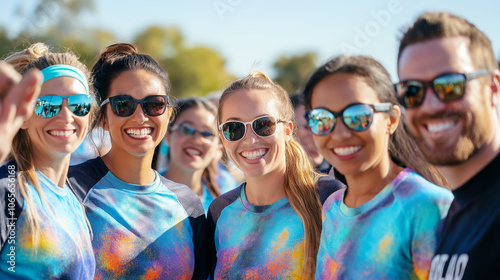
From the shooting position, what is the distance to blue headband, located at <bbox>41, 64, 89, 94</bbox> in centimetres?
295

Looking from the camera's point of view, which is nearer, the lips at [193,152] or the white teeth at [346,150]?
the white teeth at [346,150]

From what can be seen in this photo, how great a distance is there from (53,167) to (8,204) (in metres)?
0.42

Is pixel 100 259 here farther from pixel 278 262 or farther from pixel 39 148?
pixel 278 262

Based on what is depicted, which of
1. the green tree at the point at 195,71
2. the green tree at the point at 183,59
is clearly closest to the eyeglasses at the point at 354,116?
the green tree at the point at 195,71

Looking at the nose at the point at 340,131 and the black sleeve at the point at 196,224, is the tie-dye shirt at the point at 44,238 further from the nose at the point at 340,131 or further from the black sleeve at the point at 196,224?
the nose at the point at 340,131

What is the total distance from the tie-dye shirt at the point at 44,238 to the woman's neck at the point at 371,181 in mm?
1684

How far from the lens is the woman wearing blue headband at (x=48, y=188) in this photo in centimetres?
255

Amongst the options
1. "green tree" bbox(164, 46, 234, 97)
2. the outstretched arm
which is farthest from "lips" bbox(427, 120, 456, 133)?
"green tree" bbox(164, 46, 234, 97)

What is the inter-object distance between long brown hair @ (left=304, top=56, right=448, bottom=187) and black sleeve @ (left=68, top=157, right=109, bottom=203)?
173cm

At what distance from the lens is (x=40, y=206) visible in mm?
2697

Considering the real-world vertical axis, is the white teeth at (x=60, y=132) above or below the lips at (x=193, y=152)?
above

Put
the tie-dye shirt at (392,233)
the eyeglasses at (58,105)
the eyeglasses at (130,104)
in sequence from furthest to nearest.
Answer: the eyeglasses at (130,104) < the eyeglasses at (58,105) < the tie-dye shirt at (392,233)

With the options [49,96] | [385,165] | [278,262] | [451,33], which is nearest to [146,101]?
[49,96]

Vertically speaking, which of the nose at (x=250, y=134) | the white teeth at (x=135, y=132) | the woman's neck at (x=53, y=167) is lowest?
the nose at (x=250, y=134)
